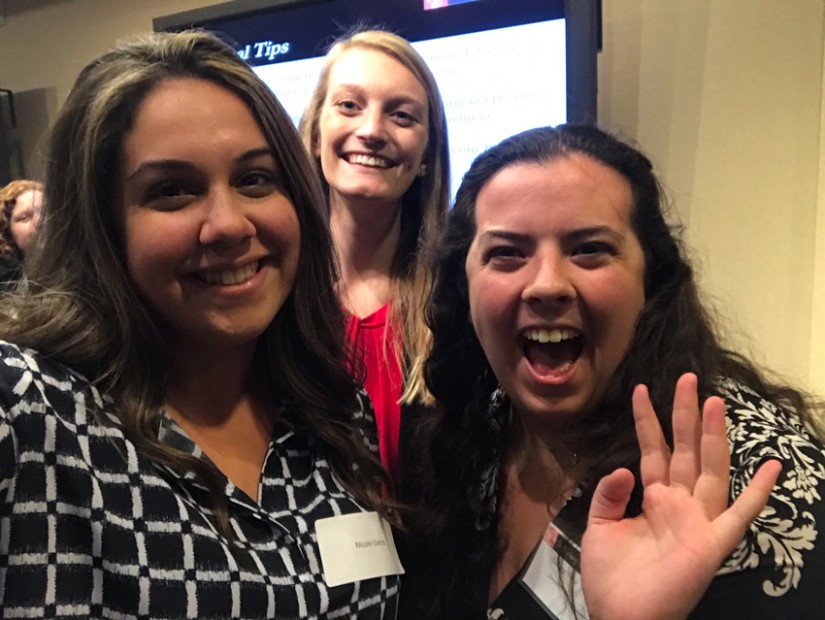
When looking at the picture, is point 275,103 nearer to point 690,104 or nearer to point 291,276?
point 291,276

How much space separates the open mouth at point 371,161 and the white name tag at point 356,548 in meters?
1.10

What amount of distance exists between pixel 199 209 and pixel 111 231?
144mm

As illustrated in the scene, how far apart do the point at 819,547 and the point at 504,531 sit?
56 cm

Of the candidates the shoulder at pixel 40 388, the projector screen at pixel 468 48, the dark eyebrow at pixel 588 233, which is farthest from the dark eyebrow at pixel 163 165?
the projector screen at pixel 468 48

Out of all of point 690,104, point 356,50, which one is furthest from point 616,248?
point 690,104

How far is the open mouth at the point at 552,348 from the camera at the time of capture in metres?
1.32

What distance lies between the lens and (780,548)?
1.01 m

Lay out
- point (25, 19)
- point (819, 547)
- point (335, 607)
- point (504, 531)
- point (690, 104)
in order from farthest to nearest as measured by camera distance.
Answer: point (25, 19) → point (690, 104) → point (504, 531) → point (335, 607) → point (819, 547)

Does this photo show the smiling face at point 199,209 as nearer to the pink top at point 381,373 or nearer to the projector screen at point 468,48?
the pink top at point 381,373

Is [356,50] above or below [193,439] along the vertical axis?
above

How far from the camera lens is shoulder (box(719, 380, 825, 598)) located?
3.27 feet

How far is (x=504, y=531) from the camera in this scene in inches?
55.5

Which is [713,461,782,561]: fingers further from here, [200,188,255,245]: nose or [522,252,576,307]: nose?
[200,188,255,245]: nose

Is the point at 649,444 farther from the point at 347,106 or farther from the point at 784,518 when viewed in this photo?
the point at 347,106
